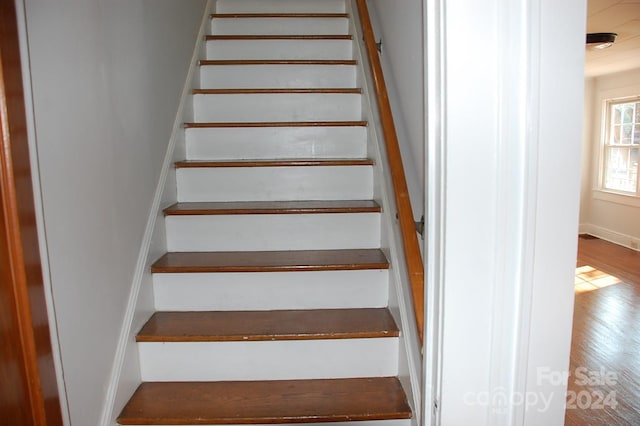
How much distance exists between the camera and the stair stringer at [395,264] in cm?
139

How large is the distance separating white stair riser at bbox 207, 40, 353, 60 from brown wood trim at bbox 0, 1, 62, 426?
198 cm

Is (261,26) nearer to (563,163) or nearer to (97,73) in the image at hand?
(97,73)

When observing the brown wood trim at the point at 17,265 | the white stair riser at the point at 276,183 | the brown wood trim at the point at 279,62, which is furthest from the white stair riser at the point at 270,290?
the brown wood trim at the point at 279,62

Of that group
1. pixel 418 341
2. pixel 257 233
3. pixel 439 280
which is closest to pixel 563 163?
pixel 439 280

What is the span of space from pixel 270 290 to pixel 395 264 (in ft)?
1.67

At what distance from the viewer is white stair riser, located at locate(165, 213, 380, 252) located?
197cm

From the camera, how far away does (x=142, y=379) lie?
1.61 metres

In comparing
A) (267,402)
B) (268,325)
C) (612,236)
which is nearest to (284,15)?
(268,325)

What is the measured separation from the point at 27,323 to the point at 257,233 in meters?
1.09

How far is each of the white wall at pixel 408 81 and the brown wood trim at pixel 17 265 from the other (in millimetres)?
980

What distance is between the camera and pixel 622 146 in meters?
6.21

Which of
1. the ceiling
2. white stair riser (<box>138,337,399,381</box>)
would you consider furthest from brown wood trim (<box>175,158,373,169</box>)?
the ceiling

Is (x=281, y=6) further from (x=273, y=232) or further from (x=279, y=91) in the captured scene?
(x=273, y=232)

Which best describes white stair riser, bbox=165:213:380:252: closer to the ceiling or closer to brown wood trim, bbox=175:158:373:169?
brown wood trim, bbox=175:158:373:169
